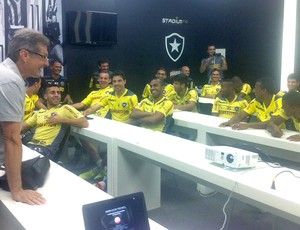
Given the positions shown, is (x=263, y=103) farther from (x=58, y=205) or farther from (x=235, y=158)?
(x=58, y=205)

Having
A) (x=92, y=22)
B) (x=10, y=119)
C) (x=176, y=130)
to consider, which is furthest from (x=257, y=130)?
(x=92, y=22)

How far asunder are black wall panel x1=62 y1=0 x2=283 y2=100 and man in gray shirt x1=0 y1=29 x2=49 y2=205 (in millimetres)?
4836

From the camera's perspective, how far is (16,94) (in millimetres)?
1650

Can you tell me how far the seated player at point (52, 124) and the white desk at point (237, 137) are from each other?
3.51 ft

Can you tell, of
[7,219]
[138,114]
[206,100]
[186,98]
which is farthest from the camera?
[206,100]

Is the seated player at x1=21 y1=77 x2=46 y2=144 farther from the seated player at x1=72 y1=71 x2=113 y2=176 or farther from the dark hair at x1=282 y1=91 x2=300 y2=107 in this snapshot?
the dark hair at x1=282 y1=91 x2=300 y2=107

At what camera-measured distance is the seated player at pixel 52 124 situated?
3.32 m

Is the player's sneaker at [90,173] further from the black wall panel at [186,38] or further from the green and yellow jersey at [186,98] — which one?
the black wall panel at [186,38]

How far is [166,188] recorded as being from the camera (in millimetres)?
3795

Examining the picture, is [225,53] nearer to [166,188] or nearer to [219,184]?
[166,188]

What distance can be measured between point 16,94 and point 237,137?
2.21 m

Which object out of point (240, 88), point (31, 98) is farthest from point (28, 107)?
point (240, 88)

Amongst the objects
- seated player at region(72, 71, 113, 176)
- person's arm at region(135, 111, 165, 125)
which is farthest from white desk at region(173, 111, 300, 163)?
seated player at region(72, 71, 113, 176)

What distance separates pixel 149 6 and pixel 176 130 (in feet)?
11.9
